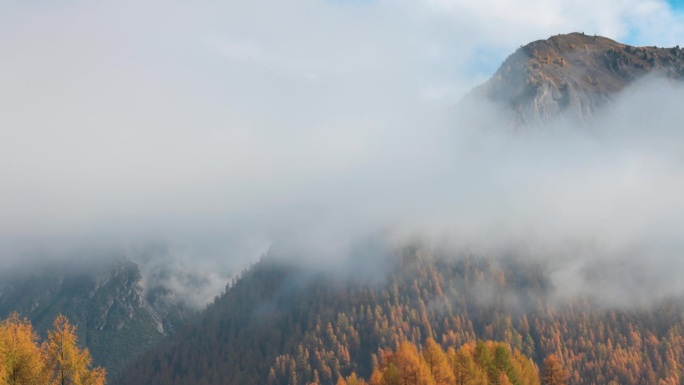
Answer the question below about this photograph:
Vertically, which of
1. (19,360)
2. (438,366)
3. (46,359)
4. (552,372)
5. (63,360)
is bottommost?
(552,372)

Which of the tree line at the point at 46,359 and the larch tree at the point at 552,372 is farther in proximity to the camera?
the larch tree at the point at 552,372

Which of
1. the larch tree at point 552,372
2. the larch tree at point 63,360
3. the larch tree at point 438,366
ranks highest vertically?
the larch tree at point 63,360

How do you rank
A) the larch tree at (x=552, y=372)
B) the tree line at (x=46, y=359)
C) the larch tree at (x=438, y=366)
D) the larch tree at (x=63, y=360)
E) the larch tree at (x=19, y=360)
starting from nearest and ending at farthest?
1. the larch tree at (x=19, y=360)
2. the tree line at (x=46, y=359)
3. the larch tree at (x=63, y=360)
4. the larch tree at (x=438, y=366)
5. the larch tree at (x=552, y=372)

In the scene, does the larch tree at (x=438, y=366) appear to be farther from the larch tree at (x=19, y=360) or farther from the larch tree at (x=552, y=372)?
the larch tree at (x=19, y=360)

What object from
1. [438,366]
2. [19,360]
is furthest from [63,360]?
[438,366]

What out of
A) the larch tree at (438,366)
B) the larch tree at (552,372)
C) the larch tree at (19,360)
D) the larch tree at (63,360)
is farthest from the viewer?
the larch tree at (552,372)

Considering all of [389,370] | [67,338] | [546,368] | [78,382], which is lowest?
[546,368]

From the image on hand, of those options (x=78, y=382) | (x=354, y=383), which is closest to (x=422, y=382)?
(x=354, y=383)

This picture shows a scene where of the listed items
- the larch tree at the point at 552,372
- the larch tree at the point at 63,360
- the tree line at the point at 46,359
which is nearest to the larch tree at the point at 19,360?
the tree line at the point at 46,359

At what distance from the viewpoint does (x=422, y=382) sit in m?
92.4

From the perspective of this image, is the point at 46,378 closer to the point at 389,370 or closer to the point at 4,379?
the point at 4,379

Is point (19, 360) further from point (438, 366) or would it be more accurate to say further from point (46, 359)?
point (438, 366)

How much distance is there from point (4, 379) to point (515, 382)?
8223 centimetres

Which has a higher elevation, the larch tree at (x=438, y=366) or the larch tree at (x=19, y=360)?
the larch tree at (x=19, y=360)
